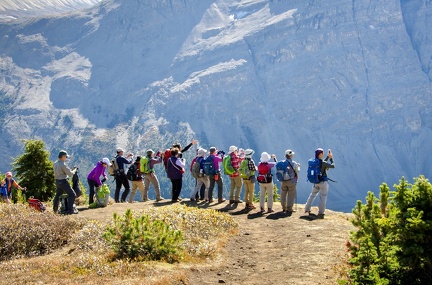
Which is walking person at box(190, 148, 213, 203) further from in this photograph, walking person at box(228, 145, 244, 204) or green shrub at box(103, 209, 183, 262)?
green shrub at box(103, 209, 183, 262)

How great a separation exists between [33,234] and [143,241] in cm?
421

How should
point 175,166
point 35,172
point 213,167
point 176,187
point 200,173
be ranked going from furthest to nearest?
point 35,172 → point 176,187 → point 200,173 → point 175,166 → point 213,167

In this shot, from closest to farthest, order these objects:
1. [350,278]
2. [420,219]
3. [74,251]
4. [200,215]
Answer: [420,219] < [350,278] < [74,251] < [200,215]

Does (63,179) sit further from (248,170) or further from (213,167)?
(248,170)

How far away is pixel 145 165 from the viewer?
2545 centimetres

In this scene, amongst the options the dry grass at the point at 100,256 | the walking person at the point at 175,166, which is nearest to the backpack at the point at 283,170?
the dry grass at the point at 100,256

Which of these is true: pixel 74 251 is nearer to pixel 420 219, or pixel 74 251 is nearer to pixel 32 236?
pixel 32 236

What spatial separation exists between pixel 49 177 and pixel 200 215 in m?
17.2

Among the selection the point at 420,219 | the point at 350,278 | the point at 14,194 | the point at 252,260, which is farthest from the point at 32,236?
the point at 14,194

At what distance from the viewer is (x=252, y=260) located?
13812mm

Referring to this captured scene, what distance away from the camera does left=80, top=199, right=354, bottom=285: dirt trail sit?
11969mm

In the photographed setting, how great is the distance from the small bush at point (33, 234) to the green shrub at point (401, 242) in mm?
9152

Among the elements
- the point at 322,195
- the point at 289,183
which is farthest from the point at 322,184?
the point at 289,183

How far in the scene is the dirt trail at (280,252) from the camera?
1197cm
